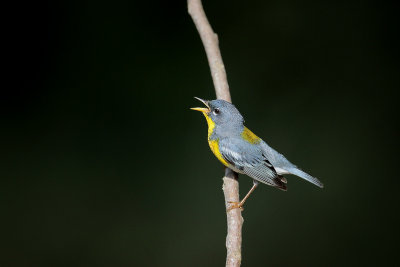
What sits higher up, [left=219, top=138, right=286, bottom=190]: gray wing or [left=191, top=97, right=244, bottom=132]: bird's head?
[left=191, top=97, right=244, bottom=132]: bird's head

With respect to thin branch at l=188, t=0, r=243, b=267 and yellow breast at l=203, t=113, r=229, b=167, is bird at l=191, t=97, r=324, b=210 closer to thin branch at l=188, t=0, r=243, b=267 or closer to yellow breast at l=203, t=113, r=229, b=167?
yellow breast at l=203, t=113, r=229, b=167

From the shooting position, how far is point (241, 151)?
10.8ft

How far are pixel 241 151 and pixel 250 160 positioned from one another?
0.09 m

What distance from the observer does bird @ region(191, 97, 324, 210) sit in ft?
10.5

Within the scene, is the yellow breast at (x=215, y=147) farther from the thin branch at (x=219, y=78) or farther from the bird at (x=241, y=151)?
the thin branch at (x=219, y=78)

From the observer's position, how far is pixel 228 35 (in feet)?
17.4

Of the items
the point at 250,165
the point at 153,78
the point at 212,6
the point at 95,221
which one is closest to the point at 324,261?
the point at 250,165

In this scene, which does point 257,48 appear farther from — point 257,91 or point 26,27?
point 26,27

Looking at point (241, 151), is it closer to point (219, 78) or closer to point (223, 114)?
point (223, 114)

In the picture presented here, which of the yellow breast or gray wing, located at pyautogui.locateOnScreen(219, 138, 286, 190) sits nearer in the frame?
gray wing, located at pyautogui.locateOnScreen(219, 138, 286, 190)

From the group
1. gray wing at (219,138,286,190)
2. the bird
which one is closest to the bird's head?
the bird

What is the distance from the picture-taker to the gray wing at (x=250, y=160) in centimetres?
320

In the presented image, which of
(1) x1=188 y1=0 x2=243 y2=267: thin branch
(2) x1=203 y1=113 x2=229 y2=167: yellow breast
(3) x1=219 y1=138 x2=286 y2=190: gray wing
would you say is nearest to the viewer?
(1) x1=188 y1=0 x2=243 y2=267: thin branch

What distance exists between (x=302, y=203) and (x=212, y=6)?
2.50 metres
